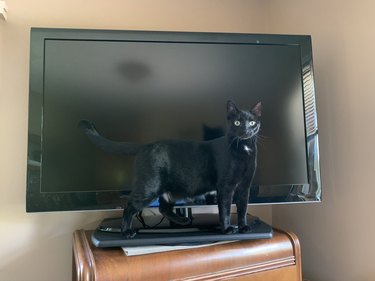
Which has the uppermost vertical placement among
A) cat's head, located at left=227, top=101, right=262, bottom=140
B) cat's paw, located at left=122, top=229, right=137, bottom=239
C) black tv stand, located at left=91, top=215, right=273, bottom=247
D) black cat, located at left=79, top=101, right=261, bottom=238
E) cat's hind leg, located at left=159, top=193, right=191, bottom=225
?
cat's head, located at left=227, top=101, right=262, bottom=140

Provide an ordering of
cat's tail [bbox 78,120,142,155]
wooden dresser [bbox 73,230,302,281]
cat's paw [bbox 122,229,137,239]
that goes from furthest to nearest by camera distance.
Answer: cat's tail [bbox 78,120,142,155]
cat's paw [bbox 122,229,137,239]
wooden dresser [bbox 73,230,302,281]

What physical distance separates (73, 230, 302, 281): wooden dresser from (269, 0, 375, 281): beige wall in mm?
240

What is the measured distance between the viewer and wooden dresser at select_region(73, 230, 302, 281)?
759 millimetres

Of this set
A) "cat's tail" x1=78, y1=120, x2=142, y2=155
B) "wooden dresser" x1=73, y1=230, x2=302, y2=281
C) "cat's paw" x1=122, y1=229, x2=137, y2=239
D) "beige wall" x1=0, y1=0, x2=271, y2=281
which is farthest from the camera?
"beige wall" x1=0, y1=0, x2=271, y2=281

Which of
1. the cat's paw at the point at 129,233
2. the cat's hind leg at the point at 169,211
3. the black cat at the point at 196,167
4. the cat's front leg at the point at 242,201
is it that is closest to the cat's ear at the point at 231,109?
the black cat at the point at 196,167

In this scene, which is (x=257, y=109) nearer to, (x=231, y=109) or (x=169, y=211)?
(x=231, y=109)

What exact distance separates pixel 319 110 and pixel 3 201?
1.19 meters

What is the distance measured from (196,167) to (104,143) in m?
0.29

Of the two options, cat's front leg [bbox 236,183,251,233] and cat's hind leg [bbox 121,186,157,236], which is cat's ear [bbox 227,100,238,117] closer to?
cat's front leg [bbox 236,183,251,233]

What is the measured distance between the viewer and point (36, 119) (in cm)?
94

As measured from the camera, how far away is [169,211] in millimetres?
989

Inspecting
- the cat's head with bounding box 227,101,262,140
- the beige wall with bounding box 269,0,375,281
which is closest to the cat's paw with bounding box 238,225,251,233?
the cat's head with bounding box 227,101,262,140

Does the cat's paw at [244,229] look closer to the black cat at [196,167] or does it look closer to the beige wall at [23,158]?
the black cat at [196,167]

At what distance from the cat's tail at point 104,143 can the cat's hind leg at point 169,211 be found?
6.9 inches
